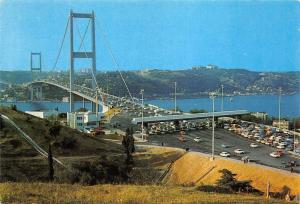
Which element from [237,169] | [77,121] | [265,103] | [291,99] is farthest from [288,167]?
[265,103]

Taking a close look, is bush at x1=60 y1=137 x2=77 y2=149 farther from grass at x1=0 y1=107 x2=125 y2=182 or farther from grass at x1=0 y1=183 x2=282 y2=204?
grass at x1=0 y1=183 x2=282 y2=204

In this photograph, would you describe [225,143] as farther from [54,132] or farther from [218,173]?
[54,132]

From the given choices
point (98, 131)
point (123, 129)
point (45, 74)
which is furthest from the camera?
point (45, 74)

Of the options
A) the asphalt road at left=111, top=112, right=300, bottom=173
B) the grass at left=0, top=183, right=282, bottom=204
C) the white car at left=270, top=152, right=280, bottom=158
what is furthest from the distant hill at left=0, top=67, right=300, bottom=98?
the grass at left=0, top=183, right=282, bottom=204

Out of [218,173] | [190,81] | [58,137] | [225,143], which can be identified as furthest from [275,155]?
[190,81]

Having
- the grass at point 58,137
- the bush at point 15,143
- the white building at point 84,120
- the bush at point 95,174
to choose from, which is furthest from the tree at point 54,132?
the white building at point 84,120

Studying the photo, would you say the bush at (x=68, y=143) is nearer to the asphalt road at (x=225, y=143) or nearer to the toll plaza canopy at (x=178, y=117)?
the asphalt road at (x=225, y=143)

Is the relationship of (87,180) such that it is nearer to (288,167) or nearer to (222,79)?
(288,167)
